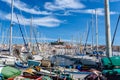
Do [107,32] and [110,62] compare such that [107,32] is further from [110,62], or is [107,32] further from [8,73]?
[8,73]

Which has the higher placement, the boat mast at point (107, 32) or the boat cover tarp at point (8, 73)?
the boat mast at point (107, 32)

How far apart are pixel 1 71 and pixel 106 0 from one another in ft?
30.4

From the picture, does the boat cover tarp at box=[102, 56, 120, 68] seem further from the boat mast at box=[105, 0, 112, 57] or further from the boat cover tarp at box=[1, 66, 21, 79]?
Result: the boat cover tarp at box=[1, 66, 21, 79]

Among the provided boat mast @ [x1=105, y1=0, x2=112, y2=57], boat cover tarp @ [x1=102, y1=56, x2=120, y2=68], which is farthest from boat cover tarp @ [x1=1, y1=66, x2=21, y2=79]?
boat mast @ [x1=105, y1=0, x2=112, y2=57]

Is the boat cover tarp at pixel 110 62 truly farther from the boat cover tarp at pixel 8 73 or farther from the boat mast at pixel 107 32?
the boat cover tarp at pixel 8 73

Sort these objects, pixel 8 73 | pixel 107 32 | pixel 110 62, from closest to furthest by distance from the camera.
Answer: pixel 8 73 < pixel 107 32 < pixel 110 62

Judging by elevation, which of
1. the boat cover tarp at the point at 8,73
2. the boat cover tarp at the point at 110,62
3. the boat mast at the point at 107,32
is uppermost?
the boat mast at the point at 107,32

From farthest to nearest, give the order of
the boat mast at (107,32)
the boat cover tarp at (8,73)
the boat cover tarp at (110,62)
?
the boat cover tarp at (110,62) < the boat mast at (107,32) < the boat cover tarp at (8,73)

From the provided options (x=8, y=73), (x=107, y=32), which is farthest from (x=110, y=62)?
(x=8, y=73)

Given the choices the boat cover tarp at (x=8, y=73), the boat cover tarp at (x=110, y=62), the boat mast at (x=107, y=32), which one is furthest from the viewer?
the boat cover tarp at (x=110, y=62)

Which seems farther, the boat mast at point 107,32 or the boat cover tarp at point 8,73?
the boat mast at point 107,32

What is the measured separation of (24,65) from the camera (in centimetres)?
2667

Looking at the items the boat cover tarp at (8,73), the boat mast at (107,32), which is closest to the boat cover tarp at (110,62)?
the boat mast at (107,32)

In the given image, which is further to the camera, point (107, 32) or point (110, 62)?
point (110, 62)
